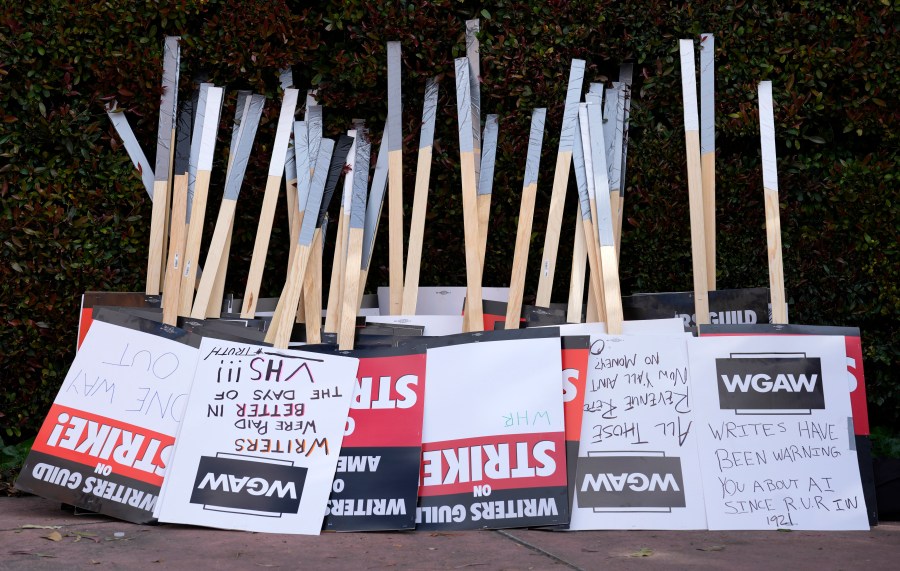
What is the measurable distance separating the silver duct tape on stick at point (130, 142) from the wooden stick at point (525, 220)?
1886 mm

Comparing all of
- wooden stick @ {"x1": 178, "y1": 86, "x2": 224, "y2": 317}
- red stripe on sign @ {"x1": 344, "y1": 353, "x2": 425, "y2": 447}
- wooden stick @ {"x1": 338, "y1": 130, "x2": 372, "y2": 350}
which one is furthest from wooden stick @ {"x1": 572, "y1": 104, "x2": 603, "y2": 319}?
wooden stick @ {"x1": 178, "y1": 86, "x2": 224, "y2": 317}

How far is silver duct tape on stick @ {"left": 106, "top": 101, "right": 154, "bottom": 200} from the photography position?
4648 mm

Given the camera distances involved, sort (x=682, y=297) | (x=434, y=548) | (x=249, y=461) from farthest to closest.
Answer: (x=682, y=297) < (x=249, y=461) < (x=434, y=548)

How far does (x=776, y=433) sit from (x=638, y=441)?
22.6 inches

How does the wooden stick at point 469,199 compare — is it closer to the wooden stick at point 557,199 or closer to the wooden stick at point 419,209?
the wooden stick at point 419,209

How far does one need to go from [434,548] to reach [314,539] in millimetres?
475

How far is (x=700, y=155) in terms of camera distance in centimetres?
443

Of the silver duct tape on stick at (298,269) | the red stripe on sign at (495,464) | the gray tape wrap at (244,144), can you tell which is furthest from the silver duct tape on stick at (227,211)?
the red stripe on sign at (495,464)

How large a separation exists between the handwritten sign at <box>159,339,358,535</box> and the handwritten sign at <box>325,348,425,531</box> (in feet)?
0.18

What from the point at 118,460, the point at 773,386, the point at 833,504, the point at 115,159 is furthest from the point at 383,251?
the point at 833,504

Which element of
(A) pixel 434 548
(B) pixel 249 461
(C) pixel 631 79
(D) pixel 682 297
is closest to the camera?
(A) pixel 434 548

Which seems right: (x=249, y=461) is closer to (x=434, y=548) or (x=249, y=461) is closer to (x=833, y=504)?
(x=434, y=548)

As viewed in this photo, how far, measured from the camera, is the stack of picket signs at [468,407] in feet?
12.1

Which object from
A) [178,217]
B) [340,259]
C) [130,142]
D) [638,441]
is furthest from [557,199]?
[130,142]
